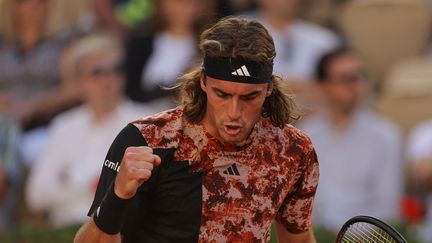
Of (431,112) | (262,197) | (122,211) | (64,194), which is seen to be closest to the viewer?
(122,211)

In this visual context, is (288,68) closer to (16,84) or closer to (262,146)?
(16,84)

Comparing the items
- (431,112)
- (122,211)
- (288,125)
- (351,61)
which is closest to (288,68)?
(351,61)

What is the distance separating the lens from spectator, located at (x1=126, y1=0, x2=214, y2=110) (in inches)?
379

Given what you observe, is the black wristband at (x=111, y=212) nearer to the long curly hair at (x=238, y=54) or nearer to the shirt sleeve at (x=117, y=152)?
the shirt sleeve at (x=117, y=152)

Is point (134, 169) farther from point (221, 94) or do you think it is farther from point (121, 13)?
point (121, 13)

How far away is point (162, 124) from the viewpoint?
4.60 metres

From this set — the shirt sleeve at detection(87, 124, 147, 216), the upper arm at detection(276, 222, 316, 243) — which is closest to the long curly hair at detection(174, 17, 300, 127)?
the shirt sleeve at detection(87, 124, 147, 216)

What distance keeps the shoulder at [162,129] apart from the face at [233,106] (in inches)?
5.6

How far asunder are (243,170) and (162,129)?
1.13ft

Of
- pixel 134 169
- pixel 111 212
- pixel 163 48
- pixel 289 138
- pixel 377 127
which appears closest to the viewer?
pixel 134 169

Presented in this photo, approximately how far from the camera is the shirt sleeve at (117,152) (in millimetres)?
4500

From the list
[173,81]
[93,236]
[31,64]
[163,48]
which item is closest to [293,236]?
[93,236]

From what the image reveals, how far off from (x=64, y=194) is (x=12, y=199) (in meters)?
0.50

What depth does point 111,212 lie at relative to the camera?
4348mm
